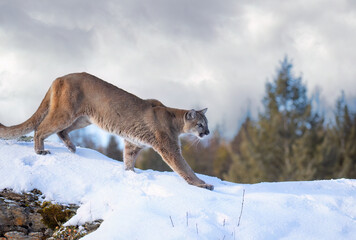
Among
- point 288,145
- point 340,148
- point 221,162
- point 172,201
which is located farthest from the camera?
point 221,162

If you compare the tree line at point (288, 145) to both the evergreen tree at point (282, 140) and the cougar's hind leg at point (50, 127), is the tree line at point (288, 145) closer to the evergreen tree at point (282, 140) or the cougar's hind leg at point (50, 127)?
the evergreen tree at point (282, 140)

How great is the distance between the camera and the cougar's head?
24.2 ft

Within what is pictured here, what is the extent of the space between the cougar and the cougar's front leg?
2 centimetres

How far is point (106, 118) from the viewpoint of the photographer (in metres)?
7.16

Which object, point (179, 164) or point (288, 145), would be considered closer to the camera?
point (179, 164)

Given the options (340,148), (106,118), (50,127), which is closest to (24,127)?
(50,127)

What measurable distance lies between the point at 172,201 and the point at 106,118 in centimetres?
272

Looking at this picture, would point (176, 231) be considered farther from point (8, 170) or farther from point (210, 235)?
point (8, 170)

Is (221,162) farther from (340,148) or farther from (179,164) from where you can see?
(179,164)

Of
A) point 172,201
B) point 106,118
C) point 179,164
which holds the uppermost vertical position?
point 106,118

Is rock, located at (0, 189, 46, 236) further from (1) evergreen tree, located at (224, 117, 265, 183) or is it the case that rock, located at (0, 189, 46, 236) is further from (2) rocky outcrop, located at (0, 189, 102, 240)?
(1) evergreen tree, located at (224, 117, 265, 183)

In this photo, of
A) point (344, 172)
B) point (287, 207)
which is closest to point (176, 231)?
point (287, 207)

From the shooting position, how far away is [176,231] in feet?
14.4

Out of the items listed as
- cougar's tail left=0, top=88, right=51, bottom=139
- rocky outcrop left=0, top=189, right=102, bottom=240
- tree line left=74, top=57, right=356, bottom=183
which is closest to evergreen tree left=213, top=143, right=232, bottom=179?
tree line left=74, top=57, right=356, bottom=183
